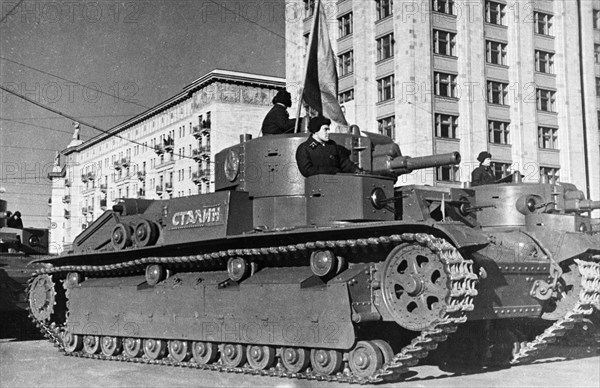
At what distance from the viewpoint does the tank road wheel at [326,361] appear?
35.7ft

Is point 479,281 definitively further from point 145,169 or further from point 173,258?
point 145,169

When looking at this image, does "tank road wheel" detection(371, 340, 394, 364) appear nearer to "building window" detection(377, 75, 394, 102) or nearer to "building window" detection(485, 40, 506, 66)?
"building window" detection(377, 75, 394, 102)

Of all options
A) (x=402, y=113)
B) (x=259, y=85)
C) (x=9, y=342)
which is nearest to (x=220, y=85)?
(x=259, y=85)

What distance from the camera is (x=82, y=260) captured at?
1543cm

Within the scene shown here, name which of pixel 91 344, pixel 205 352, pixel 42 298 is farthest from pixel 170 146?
pixel 205 352

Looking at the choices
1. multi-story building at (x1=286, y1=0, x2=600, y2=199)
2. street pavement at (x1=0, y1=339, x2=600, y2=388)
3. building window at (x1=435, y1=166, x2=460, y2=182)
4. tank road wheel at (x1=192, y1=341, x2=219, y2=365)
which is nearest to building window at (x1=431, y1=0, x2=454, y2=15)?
multi-story building at (x1=286, y1=0, x2=600, y2=199)

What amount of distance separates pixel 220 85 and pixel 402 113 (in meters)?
24.3

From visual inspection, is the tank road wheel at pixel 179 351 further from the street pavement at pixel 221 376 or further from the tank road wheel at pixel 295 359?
the tank road wheel at pixel 295 359

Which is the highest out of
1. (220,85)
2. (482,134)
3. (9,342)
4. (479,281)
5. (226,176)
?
(220,85)

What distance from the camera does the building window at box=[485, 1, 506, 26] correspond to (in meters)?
41.7

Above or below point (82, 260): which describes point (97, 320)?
below

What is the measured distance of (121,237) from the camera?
14.1 meters

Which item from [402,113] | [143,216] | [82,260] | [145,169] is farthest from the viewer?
[145,169]

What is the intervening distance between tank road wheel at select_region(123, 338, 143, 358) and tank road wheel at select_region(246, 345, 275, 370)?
118 inches
